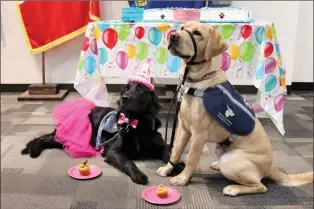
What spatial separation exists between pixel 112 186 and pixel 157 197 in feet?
0.88

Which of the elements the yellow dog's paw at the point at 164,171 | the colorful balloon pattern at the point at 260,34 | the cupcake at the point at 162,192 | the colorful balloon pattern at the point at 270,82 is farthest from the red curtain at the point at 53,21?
the cupcake at the point at 162,192

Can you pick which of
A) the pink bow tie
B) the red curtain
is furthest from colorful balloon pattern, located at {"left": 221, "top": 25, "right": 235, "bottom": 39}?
the red curtain

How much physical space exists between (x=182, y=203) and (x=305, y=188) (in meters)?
0.67

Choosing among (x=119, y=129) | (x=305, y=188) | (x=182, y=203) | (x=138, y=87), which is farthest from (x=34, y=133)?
(x=305, y=188)

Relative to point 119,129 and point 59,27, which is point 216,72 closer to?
point 119,129

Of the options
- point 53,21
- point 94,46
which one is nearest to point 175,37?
point 94,46

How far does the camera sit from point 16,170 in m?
2.02

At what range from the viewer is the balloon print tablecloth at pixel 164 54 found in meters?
2.46

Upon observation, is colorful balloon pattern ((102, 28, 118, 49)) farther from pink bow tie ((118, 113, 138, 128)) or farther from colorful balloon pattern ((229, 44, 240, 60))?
colorful balloon pattern ((229, 44, 240, 60))

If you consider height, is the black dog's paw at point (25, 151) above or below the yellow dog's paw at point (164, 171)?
above

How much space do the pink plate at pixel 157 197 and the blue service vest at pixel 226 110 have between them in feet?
1.37

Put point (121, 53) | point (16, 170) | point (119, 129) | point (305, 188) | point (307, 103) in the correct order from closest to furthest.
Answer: point (305, 188) < point (16, 170) < point (119, 129) < point (121, 53) < point (307, 103)

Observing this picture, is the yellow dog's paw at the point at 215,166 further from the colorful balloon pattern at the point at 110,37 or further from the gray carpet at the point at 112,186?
the colorful balloon pattern at the point at 110,37

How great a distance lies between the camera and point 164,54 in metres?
2.49
